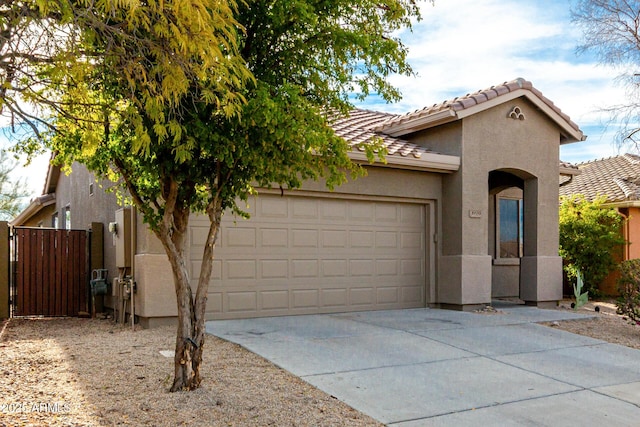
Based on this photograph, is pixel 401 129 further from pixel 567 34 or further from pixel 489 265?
pixel 567 34

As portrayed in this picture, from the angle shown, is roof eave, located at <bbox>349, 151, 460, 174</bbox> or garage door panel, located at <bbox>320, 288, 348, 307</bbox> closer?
garage door panel, located at <bbox>320, 288, 348, 307</bbox>

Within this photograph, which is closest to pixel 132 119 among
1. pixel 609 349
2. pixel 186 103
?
pixel 186 103

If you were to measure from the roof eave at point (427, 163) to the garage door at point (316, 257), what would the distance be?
0.89 metres

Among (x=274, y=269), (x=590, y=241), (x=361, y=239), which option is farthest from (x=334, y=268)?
(x=590, y=241)

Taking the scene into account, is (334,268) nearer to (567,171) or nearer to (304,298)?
(304,298)

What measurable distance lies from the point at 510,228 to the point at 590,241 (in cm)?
221

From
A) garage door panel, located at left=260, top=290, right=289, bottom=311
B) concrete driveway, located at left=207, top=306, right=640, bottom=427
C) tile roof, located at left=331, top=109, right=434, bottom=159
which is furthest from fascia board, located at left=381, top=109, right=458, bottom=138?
garage door panel, located at left=260, top=290, right=289, bottom=311

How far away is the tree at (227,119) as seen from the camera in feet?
17.4

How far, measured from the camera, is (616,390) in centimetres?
667

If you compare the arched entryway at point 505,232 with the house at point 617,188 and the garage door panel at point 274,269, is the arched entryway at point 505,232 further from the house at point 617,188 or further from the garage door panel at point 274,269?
the garage door panel at point 274,269

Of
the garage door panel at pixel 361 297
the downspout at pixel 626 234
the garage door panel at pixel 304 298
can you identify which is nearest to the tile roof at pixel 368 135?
the garage door panel at pixel 361 297

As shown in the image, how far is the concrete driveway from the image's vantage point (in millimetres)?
5754

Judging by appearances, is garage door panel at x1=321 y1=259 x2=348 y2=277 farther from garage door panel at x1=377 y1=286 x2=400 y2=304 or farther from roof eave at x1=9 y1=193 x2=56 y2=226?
roof eave at x1=9 y1=193 x2=56 y2=226

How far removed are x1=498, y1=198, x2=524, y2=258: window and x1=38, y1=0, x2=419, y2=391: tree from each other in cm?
960
